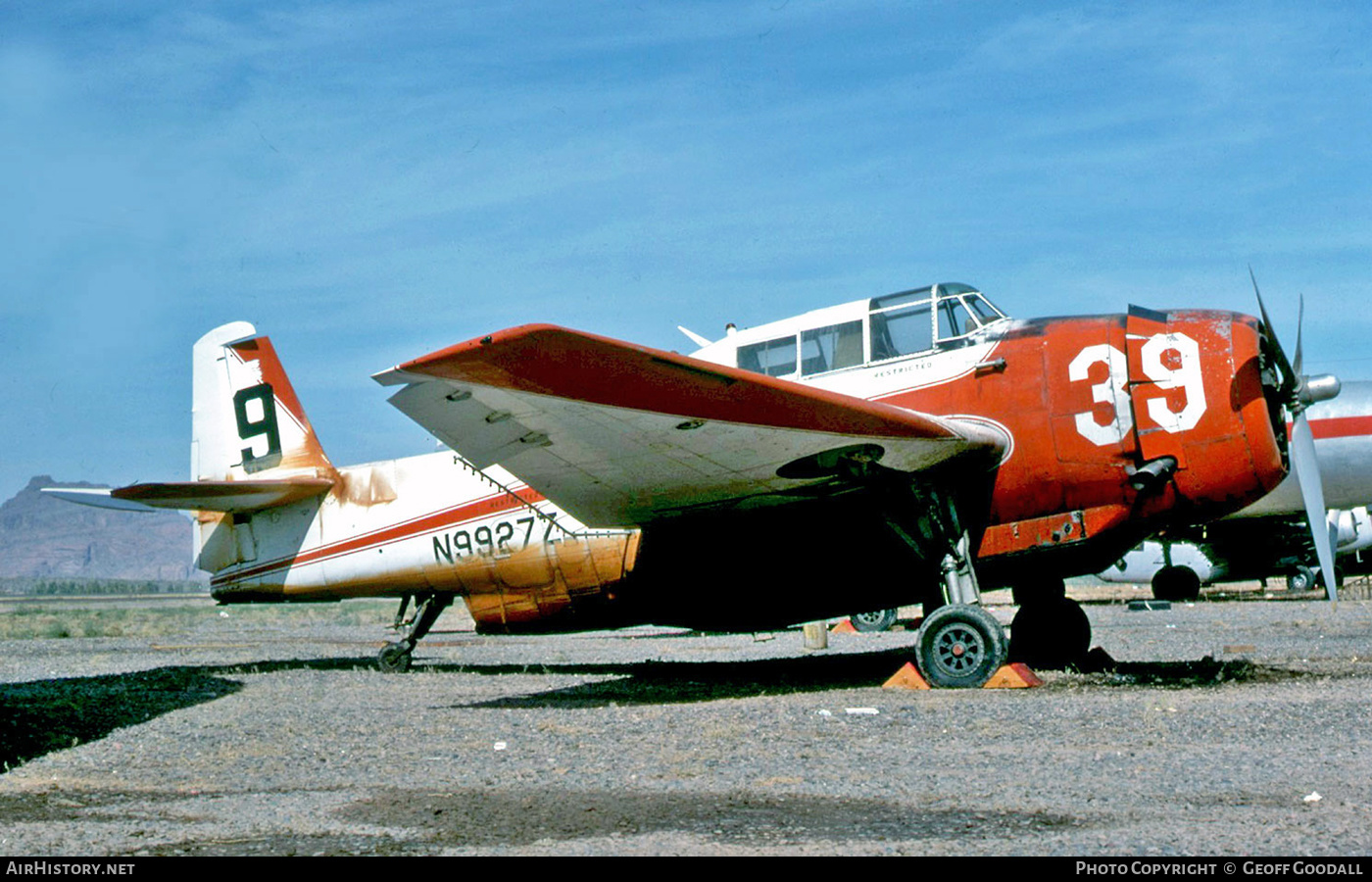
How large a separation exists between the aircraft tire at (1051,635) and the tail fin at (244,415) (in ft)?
28.2

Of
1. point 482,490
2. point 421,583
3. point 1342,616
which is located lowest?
point 1342,616

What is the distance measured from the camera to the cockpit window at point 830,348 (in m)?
12.1

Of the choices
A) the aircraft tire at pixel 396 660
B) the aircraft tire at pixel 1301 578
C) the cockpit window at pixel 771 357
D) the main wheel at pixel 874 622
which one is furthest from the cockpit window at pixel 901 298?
the aircraft tire at pixel 1301 578

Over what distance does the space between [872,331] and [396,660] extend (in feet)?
24.3

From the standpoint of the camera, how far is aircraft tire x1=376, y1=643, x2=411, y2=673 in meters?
15.4

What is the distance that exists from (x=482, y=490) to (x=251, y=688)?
10.5 feet

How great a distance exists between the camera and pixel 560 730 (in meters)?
9.11

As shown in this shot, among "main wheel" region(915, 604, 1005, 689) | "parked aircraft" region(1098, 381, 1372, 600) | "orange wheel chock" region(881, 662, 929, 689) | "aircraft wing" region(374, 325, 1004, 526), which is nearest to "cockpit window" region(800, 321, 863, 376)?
"aircraft wing" region(374, 325, 1004, 526)

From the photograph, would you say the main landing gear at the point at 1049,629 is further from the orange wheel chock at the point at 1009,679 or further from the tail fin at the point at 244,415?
the tail fin at the point at 244,415

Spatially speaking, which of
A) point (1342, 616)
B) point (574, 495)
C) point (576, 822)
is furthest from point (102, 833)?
point (1342, 616)

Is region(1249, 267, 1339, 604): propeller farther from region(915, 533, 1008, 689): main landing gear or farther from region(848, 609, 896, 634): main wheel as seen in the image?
region(848, 609, 896, 634): main wheel

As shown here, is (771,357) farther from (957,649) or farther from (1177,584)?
(1177,584)

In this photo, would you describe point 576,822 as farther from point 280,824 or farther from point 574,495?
point 574,495

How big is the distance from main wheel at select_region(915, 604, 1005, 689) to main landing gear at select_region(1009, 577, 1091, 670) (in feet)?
7.52
